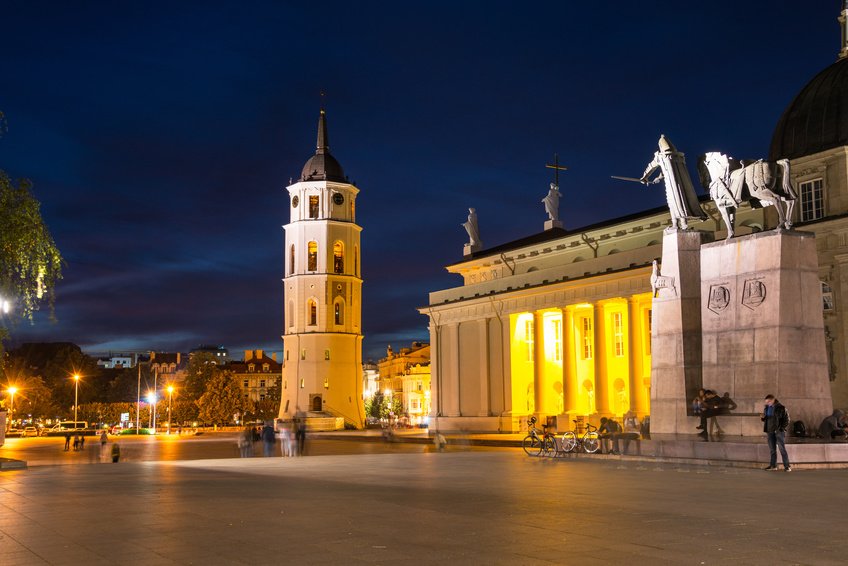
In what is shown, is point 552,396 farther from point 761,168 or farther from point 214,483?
point 214,483

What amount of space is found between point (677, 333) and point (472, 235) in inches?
2474

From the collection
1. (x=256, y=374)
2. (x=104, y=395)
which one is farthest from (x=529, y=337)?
(x=256, y=374)

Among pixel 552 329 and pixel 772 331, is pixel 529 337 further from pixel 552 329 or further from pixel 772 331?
pixel 772 331

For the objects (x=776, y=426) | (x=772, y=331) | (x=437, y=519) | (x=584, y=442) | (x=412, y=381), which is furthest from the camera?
(x=412, y=381)

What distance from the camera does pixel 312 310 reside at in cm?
9906

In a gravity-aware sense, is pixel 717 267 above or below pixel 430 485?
above

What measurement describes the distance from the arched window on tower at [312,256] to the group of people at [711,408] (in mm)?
77116

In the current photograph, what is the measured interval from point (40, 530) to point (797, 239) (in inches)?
757

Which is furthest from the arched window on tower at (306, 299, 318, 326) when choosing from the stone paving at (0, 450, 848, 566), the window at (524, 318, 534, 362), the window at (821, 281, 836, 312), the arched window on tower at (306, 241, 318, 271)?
the stone paving at (0, 450, 848, 566)

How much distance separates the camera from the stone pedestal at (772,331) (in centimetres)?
2308

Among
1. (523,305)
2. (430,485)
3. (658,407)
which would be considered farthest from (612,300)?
(430,485)

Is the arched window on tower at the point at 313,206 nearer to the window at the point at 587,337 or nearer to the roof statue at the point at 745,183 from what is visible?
the window at the point at 587,337

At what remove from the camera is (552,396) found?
69250 mm

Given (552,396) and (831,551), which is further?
(552,396)
